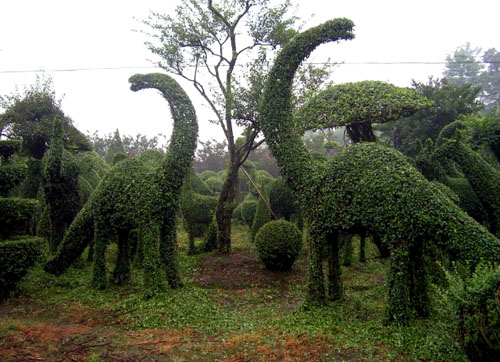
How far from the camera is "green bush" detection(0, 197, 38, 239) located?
7504 mm

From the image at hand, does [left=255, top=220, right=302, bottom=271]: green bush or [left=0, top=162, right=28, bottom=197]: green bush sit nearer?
[left=0, top=162, right=28, bottom=197]: green bush

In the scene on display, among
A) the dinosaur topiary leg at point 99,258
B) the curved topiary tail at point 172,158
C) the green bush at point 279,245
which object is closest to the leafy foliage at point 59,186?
the dinosaur topiary leg at point 99,258

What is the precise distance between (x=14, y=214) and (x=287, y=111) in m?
6.21

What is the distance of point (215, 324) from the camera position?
6.16m

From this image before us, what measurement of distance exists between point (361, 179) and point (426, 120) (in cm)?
1257

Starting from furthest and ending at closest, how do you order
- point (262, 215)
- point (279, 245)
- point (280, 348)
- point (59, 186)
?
point (262, 215), point (59, 186), point (279, 245), point (280, 348)

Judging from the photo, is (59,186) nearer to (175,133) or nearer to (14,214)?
(14,214)

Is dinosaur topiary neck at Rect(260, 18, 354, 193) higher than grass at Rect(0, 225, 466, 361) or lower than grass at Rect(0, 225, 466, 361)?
higher

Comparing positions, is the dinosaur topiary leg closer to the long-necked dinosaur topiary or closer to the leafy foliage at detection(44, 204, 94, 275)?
the long-necked dinosaur topiary

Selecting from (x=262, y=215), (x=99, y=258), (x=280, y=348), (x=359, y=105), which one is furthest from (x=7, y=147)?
(x=262, y=215)

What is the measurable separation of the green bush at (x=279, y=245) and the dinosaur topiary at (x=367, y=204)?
295 centimetres

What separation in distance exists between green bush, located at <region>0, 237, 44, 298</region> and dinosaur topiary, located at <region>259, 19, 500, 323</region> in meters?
5.64

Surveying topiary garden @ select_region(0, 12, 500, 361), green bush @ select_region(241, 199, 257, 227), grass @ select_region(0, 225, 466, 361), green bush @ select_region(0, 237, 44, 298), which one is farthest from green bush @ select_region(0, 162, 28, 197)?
green bush @ select_region(241, 199, 257, 227)

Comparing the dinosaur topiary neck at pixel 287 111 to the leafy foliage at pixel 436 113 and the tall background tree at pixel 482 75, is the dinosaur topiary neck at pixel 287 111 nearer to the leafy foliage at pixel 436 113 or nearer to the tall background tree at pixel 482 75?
the leafy foliage at pixel 436 113
